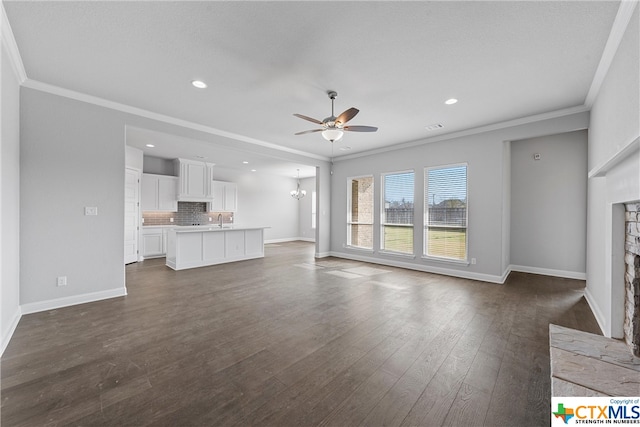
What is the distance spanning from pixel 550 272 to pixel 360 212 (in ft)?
13.9

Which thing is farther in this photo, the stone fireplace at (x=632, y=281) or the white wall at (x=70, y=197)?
the white wall at (x=70, y=197)

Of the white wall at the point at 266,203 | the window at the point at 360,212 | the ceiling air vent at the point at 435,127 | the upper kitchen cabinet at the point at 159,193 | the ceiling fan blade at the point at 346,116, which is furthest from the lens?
the white wall at the point at 266,203

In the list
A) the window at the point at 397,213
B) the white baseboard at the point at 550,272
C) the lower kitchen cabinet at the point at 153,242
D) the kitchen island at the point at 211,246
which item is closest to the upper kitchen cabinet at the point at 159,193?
the lower kitchen cabinet at the point at 153,242

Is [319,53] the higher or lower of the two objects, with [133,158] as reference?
higher

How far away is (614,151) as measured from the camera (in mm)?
2484

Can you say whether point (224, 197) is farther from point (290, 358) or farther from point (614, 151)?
point (614, 151)

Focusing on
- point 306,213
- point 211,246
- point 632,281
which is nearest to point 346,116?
point 632,281

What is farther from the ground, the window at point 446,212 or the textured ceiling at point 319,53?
the textured ceiling at point 319,53

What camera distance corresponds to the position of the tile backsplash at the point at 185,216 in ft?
25.0

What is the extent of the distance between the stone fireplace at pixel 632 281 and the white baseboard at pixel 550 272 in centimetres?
362

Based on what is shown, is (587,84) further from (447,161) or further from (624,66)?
(447,161)

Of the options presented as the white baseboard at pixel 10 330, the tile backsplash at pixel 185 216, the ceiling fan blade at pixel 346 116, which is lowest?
the white baseboard at pixel 10 330

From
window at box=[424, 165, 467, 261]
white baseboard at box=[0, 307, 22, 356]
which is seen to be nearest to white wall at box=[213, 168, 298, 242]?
window at box=[424, 165, 467, 261]

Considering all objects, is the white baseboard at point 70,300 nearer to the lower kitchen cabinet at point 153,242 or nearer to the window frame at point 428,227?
the lower kitchen cabinet at point 153,242
